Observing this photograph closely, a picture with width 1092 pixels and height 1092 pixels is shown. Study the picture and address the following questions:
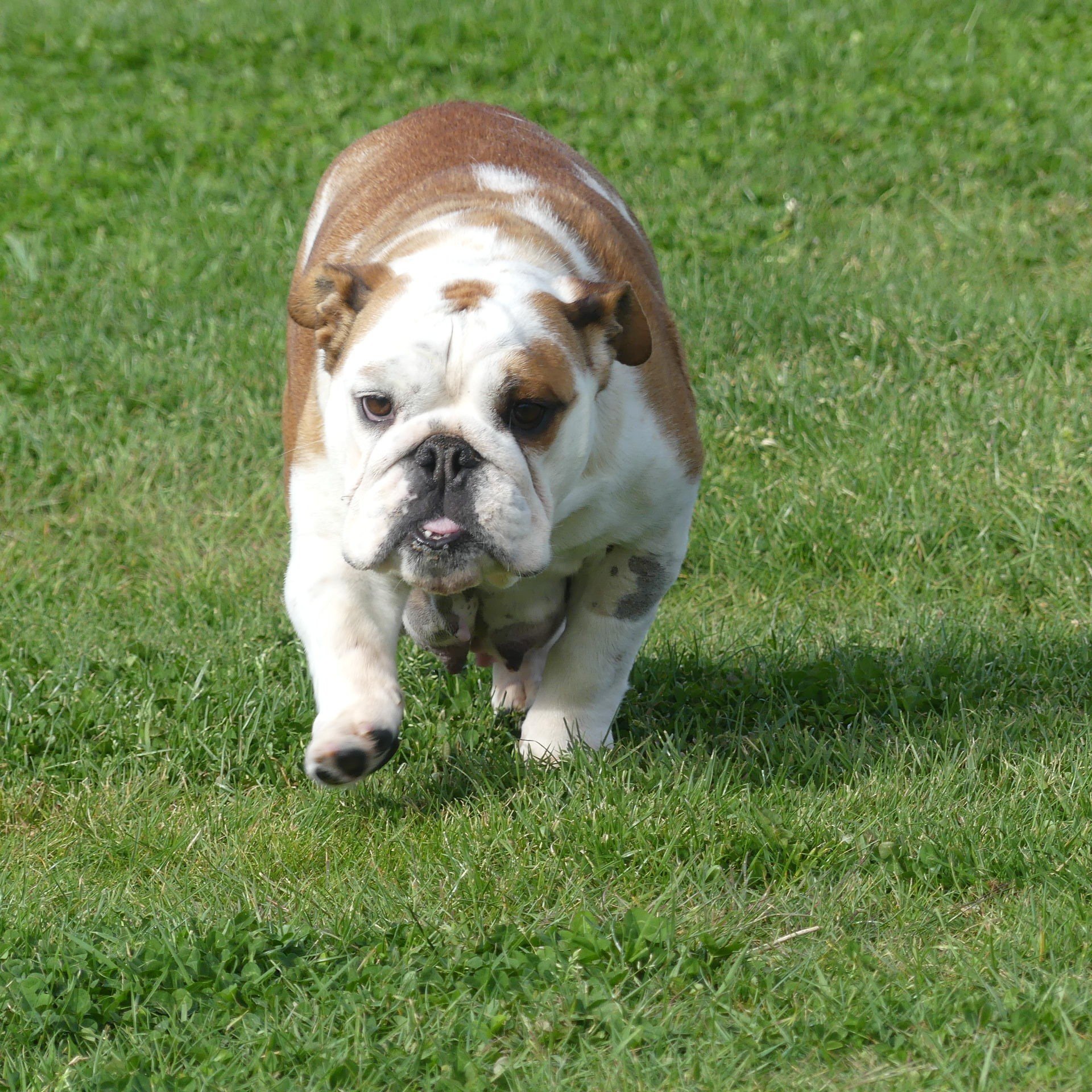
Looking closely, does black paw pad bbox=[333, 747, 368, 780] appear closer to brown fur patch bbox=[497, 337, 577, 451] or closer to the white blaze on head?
the white blaze on head

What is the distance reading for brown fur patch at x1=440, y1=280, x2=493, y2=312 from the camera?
10.7 feet

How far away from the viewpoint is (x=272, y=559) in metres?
5.47

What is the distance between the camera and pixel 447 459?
3.15m

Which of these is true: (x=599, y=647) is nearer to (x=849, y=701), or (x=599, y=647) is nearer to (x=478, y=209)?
(x=849, y=701)

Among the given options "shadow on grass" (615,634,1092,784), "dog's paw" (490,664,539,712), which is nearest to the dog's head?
"shadow on grass" (615,634,1092,784)

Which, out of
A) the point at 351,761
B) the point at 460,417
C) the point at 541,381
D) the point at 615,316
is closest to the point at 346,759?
the point at 351,761

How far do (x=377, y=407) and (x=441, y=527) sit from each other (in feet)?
1.11

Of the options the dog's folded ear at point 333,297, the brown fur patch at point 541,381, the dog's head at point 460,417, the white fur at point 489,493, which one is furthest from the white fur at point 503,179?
the brown fur patch at point 541,381

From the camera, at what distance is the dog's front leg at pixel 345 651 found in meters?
3.40

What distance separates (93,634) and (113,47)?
5976mm

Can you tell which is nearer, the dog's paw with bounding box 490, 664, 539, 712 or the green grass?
the green grass

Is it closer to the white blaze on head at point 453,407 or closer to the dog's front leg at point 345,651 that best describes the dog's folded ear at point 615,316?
the white blaze on head at point 453,407

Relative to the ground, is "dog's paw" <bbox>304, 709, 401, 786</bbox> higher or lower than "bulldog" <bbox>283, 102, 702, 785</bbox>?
lower

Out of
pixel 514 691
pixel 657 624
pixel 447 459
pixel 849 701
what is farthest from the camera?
pixel 657 624
